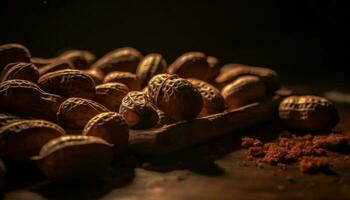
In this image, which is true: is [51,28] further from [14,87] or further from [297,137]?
[297,137]

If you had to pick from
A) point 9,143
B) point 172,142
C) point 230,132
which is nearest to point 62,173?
point 9,143

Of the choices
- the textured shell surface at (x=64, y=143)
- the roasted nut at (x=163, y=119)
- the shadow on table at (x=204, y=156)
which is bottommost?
the shadow on table at (x=204, y=156)

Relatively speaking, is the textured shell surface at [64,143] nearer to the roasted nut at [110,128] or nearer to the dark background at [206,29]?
the roasted nut at [110,128]

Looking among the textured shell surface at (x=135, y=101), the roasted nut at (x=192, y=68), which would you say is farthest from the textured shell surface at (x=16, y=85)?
the roasted nut at (x=192, y=68)

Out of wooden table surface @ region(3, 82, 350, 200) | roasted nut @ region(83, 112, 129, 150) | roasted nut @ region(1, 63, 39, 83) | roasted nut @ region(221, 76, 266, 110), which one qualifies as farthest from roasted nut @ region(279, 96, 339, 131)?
roasted nut @ region(1, 63, 39, 83)

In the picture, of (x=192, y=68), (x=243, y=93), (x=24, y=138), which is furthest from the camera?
(x=192, y=68)

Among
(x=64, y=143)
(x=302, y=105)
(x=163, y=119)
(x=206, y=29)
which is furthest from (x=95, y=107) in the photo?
(x=206, y=29)

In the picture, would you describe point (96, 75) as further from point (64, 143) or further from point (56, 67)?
point (64, 143)
